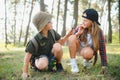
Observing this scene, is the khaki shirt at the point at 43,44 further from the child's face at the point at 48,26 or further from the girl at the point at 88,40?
the girl at the point at 88,40

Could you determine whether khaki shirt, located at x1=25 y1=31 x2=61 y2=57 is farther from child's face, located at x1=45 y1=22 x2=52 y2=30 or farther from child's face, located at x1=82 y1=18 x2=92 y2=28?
child's face, located at x1=82 y1=18 x2=92 y2=28

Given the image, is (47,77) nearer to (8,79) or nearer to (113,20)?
(8,79)

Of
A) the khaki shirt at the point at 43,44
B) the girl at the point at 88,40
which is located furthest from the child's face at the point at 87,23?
the khaki shirt at the point at 43,44

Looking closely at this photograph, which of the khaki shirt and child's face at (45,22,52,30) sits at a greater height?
child's face at (45,22,52,30)

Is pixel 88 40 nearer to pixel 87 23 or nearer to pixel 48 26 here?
pixel 87 23

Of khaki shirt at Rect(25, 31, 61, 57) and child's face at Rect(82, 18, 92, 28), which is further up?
child's face at Rect(82, 18, 92, 28)

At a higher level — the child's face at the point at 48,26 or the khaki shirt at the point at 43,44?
the child's face at the point at 48,26

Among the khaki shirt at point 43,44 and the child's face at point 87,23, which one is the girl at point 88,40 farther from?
the khaki shirt at point 43,44

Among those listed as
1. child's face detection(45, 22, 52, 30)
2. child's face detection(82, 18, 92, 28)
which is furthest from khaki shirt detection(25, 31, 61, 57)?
child's face detection(82, 18, 92, 28)

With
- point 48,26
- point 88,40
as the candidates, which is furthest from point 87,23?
point 48,26

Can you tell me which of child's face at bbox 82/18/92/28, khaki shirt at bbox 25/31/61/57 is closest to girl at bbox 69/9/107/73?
child's face at bbox 82/18/92/28

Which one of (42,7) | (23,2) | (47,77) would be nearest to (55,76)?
(47,77)

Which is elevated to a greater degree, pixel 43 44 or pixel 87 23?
pixel 87 23

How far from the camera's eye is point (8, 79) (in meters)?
5.46
